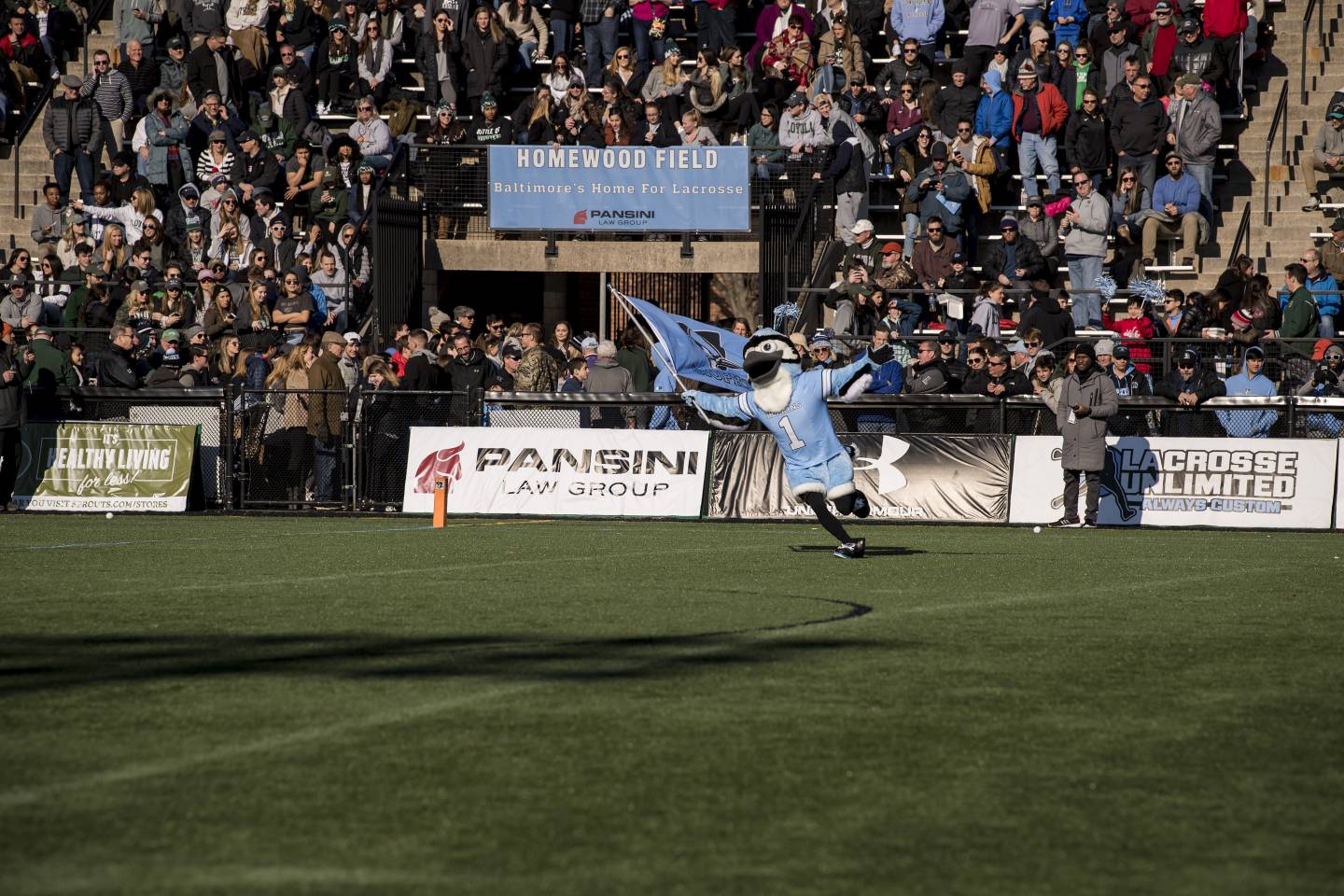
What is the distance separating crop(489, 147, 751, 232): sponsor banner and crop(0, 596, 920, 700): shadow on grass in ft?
57.5

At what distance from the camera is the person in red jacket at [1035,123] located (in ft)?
84.8

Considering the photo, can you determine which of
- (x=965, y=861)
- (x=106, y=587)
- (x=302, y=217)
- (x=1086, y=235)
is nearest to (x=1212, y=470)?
(x=1086, y=235)

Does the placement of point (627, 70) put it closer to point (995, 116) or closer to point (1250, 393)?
point (995, 116)

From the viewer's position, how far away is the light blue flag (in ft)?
56.7

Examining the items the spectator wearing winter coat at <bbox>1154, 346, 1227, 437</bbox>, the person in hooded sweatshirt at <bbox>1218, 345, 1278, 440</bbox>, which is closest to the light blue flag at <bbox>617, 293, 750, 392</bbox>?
the spectator wearing winter coat at <bbox>1154, 346, 1227, 437</bbox>

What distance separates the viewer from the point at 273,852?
15.9ft

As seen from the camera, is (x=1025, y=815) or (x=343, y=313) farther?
(x=343, y=313)

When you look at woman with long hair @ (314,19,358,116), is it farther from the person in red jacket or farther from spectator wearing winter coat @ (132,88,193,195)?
the person in red jacket

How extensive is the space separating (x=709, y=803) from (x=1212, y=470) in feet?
52.5

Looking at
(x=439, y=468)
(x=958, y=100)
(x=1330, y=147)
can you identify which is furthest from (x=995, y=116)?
(x=439, y=468)

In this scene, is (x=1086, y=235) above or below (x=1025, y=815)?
above

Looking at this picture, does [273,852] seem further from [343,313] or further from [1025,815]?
[343,313]

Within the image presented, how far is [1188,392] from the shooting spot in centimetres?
2055

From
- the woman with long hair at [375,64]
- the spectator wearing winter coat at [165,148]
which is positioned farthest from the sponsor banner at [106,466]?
the woman with long hair at [375,64]
